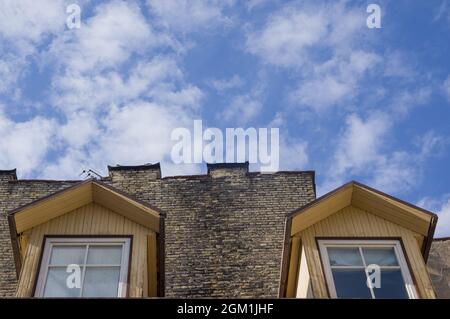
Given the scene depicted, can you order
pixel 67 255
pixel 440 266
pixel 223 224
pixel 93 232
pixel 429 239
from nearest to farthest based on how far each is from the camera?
pixel 67 255 → pixel 93 232 → pixel 429 239 → pixel 440 266 → pixel 223 224

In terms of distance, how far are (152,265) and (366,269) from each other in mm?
3437

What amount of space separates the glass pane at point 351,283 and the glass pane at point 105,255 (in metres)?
3.30

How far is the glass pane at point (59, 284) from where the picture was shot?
843 centimetres

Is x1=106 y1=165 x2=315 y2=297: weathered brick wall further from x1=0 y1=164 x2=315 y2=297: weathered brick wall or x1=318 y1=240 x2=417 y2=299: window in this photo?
x1=318 y1=240 x2=417 y2=299: window

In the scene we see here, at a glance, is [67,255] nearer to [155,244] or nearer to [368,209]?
[155,244]

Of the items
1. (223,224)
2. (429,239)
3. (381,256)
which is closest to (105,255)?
(381,256)

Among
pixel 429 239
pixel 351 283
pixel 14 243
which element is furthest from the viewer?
pixel 429 239

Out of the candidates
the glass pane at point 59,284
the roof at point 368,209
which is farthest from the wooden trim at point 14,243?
the roof at point 368,209

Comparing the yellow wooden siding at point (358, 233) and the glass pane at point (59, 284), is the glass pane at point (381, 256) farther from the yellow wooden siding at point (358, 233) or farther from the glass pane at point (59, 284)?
the glass pane at point (59, 284)

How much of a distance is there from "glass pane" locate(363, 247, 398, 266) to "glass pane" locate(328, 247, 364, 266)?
0.14m

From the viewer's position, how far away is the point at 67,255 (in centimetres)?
905
